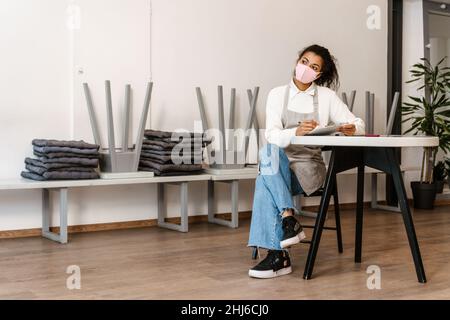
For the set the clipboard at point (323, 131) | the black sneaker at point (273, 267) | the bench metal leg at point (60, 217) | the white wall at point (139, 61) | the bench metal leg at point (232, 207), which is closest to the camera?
the clipboard at point (323, 131)

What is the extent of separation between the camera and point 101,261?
11.0 feet

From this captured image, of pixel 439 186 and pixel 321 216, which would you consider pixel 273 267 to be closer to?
pixel 321 216

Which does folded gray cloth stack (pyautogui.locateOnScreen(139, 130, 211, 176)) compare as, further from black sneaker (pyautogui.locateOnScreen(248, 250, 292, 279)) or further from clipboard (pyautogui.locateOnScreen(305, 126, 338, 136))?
clipboard (pyautogui.locateOnScreen(305, 126, 338, 136))

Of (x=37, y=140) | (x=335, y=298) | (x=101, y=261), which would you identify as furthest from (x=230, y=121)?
(x=335, y=298)

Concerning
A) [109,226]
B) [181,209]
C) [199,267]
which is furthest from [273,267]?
[109,226]

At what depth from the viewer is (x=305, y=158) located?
3.14m

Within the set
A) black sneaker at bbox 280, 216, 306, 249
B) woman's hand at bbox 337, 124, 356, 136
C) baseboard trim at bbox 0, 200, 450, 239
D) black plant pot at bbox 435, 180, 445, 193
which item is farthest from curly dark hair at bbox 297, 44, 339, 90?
black plant pot at bbox 435, 180, 445, 193

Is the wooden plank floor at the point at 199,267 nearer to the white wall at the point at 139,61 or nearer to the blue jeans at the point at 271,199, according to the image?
the blue jeans at the point at 271,199

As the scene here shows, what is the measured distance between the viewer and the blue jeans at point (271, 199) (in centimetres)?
292

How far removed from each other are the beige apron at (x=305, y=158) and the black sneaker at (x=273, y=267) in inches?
13.9

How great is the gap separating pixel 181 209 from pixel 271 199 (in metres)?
1.49

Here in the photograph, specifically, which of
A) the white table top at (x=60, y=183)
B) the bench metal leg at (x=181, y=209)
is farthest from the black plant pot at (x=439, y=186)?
the white table top at (x=60, y=183)
